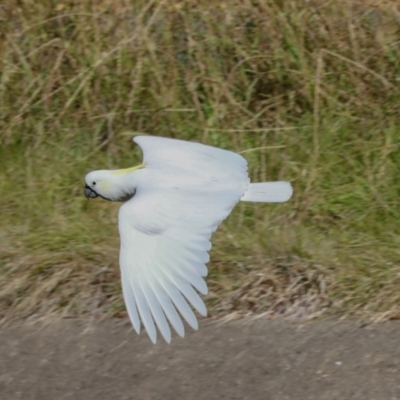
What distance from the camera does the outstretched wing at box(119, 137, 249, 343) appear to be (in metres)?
2.46

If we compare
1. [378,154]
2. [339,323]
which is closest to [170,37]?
[378,154]

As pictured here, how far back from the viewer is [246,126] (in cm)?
438

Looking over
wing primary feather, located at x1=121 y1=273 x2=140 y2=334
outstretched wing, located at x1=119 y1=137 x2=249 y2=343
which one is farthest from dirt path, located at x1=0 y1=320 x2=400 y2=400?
wing primary feather, located at x1=121 y1=273 x2=140 y2=334

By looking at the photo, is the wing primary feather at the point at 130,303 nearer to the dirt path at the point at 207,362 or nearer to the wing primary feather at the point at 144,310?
the wing primary feather at the point at 144,310

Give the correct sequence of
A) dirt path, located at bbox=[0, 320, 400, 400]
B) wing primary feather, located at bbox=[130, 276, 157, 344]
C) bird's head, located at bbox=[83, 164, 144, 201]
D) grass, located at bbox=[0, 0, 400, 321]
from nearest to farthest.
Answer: wing primary feather, located at bbox=[130, 276, 157, 344] → dirt path, located at bbox=[0, 320, 400, 400] → bird's head, located at bbox=[83, 164, 144, 201] → grass, located at bbox=[0, 0, 400, 321]

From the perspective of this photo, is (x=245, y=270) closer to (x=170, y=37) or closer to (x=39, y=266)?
(x=39, y=266)

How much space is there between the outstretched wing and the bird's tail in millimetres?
44

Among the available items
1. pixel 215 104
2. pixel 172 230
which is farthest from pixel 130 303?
pixel 215 104

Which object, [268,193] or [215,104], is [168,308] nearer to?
[268,193]

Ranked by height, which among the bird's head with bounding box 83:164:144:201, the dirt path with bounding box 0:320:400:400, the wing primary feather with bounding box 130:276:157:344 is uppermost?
the bird's head with bounding box 83:164:144:201

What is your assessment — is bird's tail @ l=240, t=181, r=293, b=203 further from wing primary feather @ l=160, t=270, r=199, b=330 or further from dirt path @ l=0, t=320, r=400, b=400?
wing primary feather @ l=160, t=270, r=199, b=330

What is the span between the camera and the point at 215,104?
4406 millimetres

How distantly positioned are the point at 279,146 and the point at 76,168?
91 cm

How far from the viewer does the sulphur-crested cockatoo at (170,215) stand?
8.11 feet
